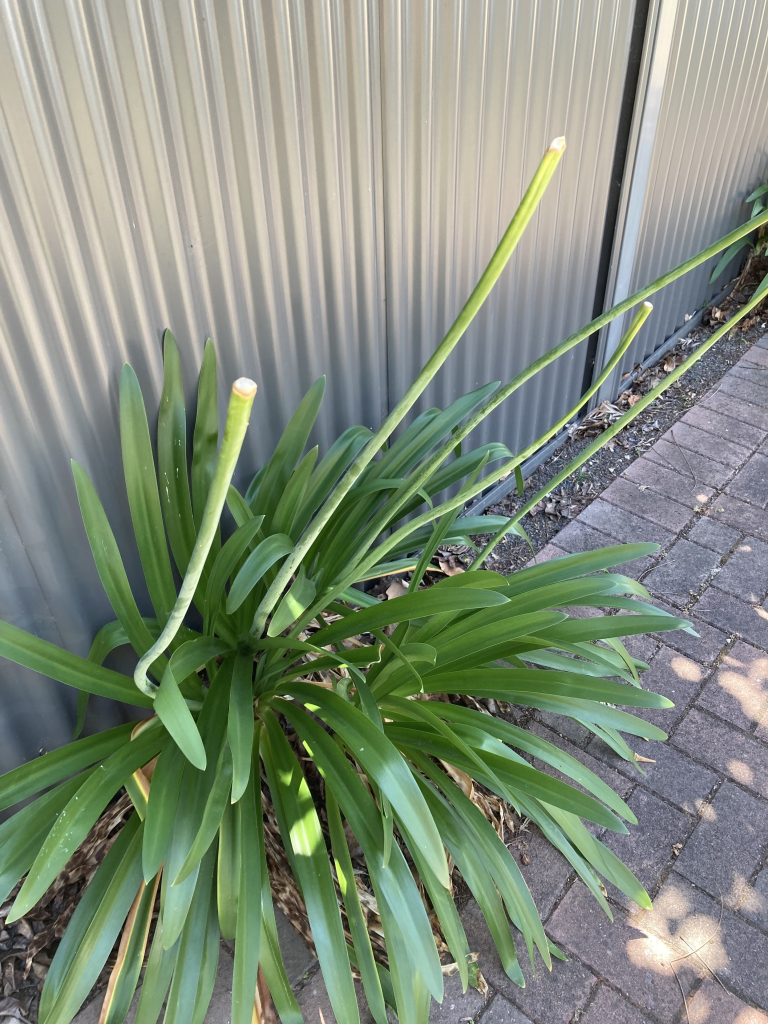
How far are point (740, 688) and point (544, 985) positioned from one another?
967 mm

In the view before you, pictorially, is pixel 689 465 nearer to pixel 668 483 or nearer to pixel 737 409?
pixel 668 483

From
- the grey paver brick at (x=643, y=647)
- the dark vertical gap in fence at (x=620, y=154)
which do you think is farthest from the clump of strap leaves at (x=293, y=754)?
the dark vertical gap in fence at (x=620, y=154)

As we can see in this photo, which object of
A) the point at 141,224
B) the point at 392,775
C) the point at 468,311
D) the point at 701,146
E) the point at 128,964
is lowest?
the point at 128,964

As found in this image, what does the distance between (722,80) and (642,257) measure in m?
0.80

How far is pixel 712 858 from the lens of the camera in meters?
1.59

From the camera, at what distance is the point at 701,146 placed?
9.76ft

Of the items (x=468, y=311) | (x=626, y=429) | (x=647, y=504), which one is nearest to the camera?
(x=468, y=311)

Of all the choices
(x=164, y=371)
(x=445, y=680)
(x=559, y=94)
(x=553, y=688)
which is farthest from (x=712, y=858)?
(x=559, y=94)

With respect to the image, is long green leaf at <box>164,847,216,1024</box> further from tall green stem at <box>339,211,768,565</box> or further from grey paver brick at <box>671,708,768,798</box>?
grey paver brick at <box>671,708,768,798</box>

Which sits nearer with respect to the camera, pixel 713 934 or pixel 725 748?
pixel 713 934

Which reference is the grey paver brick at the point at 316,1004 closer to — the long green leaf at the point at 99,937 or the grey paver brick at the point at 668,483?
the long green leaf at the point at 99,937

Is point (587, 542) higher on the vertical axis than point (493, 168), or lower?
lower

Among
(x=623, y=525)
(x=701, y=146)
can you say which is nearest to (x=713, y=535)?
(x=623, y=525)

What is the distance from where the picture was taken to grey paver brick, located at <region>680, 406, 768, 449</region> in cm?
292
